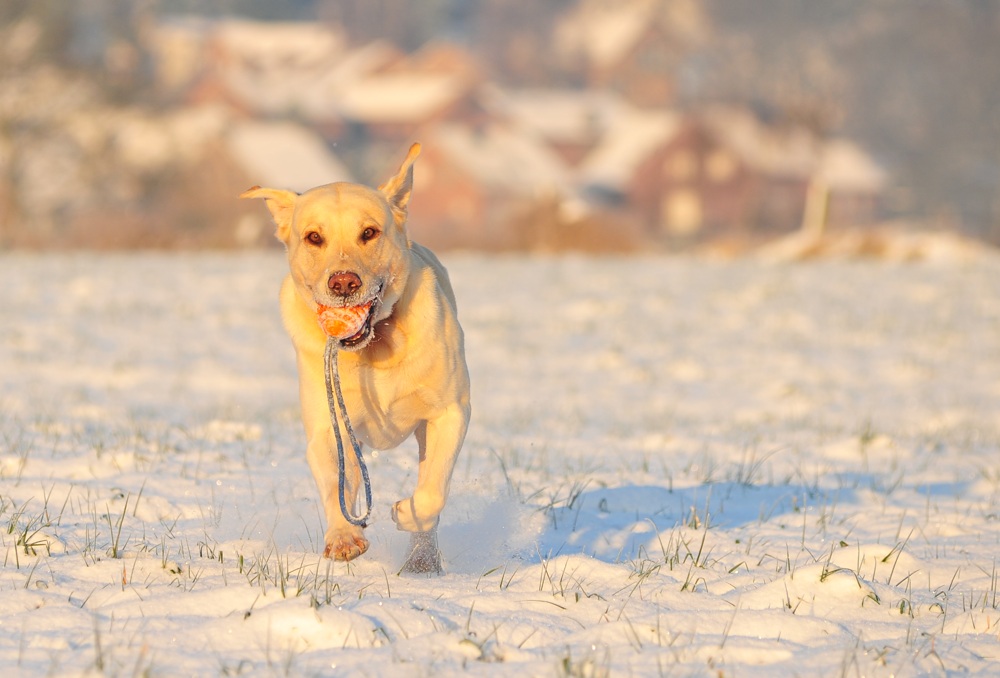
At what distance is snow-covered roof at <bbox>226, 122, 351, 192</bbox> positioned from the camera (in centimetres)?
6172

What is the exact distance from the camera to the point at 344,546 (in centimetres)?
434

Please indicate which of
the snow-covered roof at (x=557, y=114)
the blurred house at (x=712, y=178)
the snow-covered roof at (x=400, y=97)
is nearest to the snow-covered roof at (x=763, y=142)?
the blurred house at (x=712, y=178)

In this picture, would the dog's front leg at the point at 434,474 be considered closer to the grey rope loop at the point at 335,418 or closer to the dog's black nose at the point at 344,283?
the grey rope loop at the point at 335,418

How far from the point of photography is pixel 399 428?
4801 mm

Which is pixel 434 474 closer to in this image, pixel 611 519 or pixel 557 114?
pixel 611 519

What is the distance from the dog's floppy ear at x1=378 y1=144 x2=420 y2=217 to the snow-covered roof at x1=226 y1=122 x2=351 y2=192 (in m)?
54.8

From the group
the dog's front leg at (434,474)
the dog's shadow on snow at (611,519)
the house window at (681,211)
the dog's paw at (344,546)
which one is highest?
the house window at (681,211)

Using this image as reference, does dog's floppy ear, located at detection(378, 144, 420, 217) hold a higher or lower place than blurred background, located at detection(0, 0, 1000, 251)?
lower

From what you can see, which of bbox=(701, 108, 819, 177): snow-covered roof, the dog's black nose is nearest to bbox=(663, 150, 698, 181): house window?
bbox=(701, 108, 819, 177): snow-covered roof

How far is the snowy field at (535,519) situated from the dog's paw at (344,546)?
0.11m

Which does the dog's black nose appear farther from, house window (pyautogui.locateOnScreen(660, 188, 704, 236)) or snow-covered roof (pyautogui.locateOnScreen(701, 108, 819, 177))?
snow-covered roof (pyautogui.locateOnScreen(701, 108, 819, 177))

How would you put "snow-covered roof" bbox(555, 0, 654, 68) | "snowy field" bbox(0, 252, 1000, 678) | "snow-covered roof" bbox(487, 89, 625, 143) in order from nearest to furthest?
1. "snowy field" bbox(0, 252, 1000, 678)
2. "snow-covered roof" bbox(487, 89, 625, 143)
3. "snow-covered roof" bbox(555, 0, 654, 68)

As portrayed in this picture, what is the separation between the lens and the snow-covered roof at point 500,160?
6600 cm

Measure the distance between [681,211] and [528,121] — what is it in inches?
787
